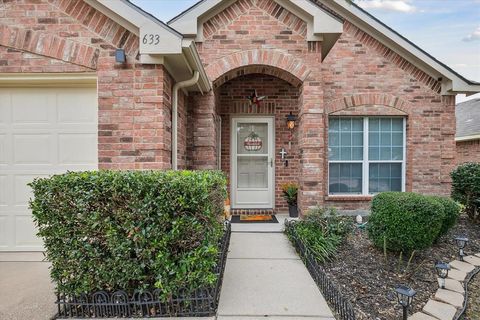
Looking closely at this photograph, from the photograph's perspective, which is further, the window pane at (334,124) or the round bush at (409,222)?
the window pane at (334,124)

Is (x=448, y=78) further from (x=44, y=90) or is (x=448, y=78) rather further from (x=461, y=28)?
(x=44, y=90)

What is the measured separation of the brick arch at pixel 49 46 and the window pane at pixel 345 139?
554cm

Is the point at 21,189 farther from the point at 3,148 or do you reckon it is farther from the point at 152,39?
the point at 152,39

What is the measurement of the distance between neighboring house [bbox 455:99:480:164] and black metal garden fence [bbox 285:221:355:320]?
12.4 m

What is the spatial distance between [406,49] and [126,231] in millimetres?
7569

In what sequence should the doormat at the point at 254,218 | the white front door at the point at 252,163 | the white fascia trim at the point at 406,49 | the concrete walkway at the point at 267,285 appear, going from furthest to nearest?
the white front door at the point at 252,163 < the white fascia trim at the point at 406,49 < the doormat at the point at 254,218 < the concrete walkway at the point at 267,285

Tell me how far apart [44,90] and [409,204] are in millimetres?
5752

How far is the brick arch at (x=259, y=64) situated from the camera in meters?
5.81

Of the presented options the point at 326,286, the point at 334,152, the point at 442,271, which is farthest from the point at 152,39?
the point at 334,152

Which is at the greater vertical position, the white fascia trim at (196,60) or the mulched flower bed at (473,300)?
the white fascia trim at (196,60)

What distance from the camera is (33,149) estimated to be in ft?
13.9

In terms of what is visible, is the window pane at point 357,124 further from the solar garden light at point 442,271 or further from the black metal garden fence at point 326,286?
the solar garden light at point 442,271

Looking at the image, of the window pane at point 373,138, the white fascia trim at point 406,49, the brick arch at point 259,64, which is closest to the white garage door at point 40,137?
the brick arch at point 259,64

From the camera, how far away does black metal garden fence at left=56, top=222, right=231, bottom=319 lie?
2.74 m
